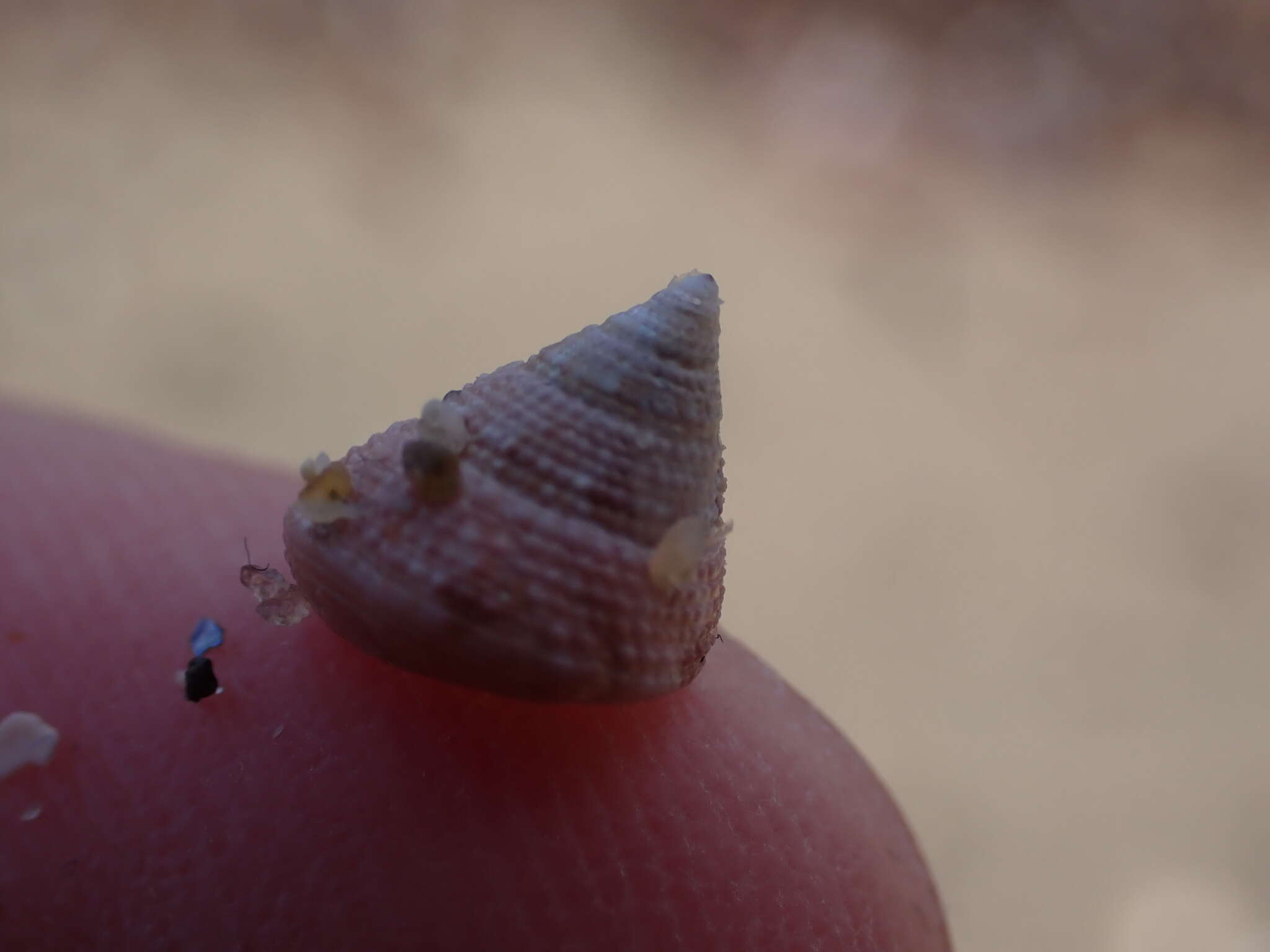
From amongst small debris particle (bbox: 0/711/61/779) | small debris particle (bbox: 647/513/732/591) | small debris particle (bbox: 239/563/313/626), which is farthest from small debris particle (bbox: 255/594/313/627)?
small debris particle (bbox: 647/513/732/591)

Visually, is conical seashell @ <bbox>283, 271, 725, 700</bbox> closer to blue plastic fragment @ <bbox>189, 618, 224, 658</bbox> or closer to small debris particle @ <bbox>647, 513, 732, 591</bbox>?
small debris particle @ <bbox>647, 513, 732, 591</bbox>

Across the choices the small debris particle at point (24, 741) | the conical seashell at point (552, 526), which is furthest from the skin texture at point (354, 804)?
the conical seashell at point (552, 526)

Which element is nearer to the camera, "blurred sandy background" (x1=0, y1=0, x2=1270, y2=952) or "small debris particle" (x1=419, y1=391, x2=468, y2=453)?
"small debris particle" (x1=419, y1=391, x2=468, y2=453)

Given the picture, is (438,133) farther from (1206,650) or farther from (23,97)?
(1206,650)

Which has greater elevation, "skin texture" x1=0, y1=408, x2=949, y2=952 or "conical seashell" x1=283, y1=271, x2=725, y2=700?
"conical seashell" x1=283, y1=271, x2=725, y2=700

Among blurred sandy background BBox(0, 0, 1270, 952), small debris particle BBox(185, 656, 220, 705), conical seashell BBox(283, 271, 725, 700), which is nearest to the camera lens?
conical seashell BBox(283, 271, 725, 700)

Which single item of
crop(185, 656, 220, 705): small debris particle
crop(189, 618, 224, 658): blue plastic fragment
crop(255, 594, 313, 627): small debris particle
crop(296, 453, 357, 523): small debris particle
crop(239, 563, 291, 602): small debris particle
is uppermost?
crop(296, 453, 357, 523): small debris particle

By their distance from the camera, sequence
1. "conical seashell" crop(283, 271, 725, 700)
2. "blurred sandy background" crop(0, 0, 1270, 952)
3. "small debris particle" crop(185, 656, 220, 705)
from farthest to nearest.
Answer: "blurred sandy background" crop(0, 0, 1270, 952) < "small debris particle" crop(185, 656, 220, 705) < "conical seashell" crop(283, 271, 725, 700)

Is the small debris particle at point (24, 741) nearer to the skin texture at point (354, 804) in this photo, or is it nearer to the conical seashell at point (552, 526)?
the skin texture at point (354, 804)
